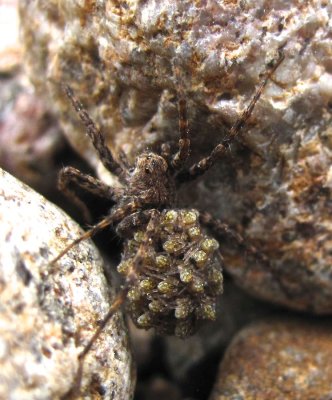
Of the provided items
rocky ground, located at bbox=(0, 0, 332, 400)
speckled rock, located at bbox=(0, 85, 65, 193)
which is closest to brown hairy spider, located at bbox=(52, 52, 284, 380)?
rocky ground, located at bbox=(0, 0, 332, 400)

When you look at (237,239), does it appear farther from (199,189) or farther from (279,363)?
(279,363)

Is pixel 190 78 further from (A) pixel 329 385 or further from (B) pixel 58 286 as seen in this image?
(A) pixel 329 385

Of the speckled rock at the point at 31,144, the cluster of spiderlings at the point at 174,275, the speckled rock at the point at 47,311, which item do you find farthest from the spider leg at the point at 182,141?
the speckled rock at the point at 31,144

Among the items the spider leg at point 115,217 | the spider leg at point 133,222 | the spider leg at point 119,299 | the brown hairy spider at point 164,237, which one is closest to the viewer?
the spider leg at point 119,299

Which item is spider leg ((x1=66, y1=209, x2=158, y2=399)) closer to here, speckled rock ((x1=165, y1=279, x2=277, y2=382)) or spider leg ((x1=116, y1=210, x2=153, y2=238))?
spider leg ((x1=116, y1=210, x2=153, y2=238))

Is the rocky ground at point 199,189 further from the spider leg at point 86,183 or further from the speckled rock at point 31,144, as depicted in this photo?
the speckled rock at point 31,144

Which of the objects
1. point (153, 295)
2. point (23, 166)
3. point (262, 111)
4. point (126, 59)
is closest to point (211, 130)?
point (262, 111)

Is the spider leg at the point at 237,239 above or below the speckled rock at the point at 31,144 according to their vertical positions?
below
